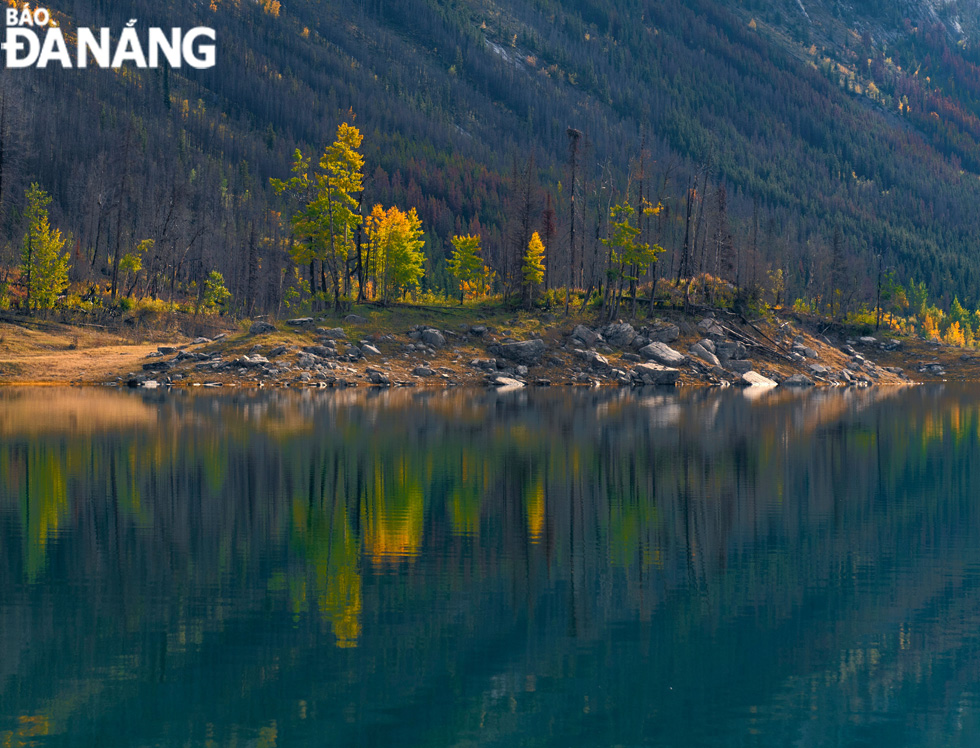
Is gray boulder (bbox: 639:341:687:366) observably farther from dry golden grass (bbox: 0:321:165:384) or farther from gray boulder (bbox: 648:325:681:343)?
dry golden grass (bbox: 0:321:165:384)

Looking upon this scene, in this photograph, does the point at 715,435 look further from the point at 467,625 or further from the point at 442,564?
the point at 467,625

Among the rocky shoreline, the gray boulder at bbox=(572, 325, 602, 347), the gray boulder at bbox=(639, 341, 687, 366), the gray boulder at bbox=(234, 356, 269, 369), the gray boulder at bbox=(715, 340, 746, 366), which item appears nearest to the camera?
the gray boulder at bbox=(234, 356, 269, 369)

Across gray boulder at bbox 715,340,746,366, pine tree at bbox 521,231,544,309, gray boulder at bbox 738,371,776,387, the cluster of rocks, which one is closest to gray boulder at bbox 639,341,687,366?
the cluster of rocks

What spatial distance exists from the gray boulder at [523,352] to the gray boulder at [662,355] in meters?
11.3

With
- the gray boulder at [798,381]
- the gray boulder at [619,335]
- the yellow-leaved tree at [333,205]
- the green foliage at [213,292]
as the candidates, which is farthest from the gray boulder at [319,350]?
the gray boulder at [798,381]

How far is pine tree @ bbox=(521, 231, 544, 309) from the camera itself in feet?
318

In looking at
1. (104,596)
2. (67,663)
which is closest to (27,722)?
(67,663)

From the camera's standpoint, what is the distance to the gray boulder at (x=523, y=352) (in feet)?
296

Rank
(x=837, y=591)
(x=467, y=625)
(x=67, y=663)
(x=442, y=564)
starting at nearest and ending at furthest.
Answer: (x=67, y=663) → (x=467, y=625) → (x=837, y=591) → (x=442, y=564)

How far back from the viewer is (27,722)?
41.5 ft

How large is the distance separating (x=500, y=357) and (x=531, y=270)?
11.6 meters

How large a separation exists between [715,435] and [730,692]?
3293cm

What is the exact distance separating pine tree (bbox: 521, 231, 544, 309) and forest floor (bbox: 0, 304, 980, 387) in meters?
2.92

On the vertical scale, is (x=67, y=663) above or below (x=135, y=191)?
below
